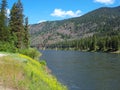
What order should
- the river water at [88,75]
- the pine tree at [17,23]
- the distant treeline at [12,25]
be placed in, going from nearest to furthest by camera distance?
the river water at [88,75] → the distant treeline at [12,25] → the pine tree at [17,23]

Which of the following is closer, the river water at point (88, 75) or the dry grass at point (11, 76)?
the dry grass at point (11, 76)

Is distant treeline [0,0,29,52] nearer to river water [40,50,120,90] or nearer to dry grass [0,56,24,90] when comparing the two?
river water [40,50,120,90]

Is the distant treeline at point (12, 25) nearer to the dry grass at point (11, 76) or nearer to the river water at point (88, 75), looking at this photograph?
the river water at point (88, 75)

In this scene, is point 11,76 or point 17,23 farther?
point 17,23

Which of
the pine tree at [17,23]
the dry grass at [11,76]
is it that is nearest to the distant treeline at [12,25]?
the pine tree at [17,23]

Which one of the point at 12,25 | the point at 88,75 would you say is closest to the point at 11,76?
the point at 88,75

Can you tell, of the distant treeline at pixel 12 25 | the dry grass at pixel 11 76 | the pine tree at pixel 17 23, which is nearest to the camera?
the dry grass at pixel 11 76

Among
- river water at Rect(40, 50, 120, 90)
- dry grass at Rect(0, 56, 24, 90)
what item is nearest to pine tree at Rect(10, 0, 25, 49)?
river water at Rect(40, 50, 120, 90)

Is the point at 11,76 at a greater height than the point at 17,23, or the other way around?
the point at 17,23

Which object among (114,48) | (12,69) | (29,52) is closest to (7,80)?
(12,69)

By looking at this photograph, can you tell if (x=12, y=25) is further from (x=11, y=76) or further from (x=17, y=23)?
(x=11, y=76)

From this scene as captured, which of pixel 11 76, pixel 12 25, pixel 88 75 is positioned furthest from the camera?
pixel 12 25

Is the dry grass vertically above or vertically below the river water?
above

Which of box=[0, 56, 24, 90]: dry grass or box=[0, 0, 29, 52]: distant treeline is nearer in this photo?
box=[0, 56, 24, 90]: dry grass
